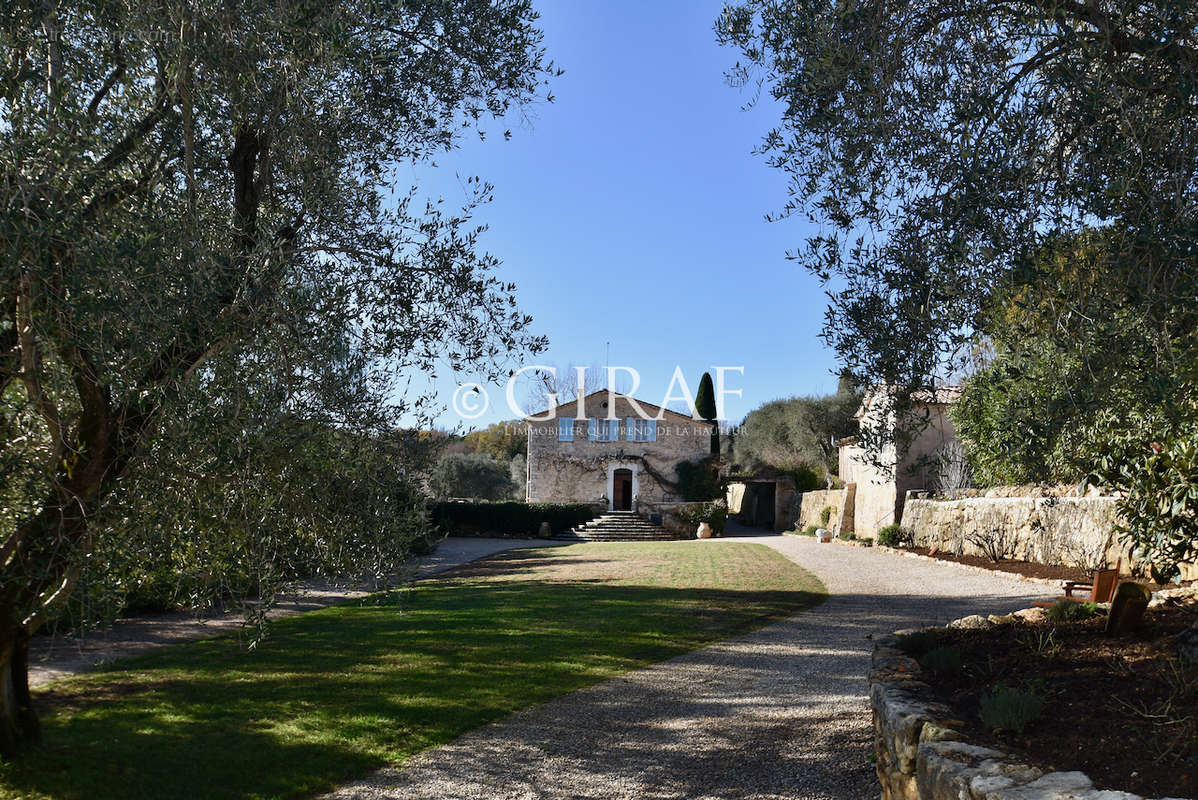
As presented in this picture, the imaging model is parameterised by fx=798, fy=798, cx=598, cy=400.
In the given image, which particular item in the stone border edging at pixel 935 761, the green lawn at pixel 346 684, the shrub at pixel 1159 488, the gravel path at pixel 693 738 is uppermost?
the shrub at pixel 1159 488

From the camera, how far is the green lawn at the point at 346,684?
5.97 metres

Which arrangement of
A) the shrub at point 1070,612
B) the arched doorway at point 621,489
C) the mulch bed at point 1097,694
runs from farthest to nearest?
the arched doorway at point 621,489 < the shrub at point 1070,612 < the mulch bed at point 1097,694

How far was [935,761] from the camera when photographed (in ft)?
12.4

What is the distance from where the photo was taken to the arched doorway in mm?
37938

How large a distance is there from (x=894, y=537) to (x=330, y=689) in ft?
58.7

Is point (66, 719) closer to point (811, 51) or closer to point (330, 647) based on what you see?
point (330, 647)

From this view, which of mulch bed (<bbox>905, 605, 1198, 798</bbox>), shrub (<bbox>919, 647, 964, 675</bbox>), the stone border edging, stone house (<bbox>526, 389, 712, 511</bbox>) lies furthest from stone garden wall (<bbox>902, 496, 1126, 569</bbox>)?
stone house (<bbox>526, 389, 712, 511</bbox>)

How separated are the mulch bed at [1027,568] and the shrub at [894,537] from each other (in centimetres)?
262

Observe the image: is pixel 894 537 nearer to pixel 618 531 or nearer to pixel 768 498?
pixel 618 531

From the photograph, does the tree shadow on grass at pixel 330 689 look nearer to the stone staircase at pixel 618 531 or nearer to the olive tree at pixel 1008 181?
the olive tree at pixel 1008 181

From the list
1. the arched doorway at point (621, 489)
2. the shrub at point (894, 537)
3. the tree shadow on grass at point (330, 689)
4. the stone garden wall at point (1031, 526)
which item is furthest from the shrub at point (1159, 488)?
the arched doorway at point (621, 489)

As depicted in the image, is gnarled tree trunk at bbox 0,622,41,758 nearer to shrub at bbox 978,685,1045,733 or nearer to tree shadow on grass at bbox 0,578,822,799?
tree shadow on grass at bbox 0,578,822,799

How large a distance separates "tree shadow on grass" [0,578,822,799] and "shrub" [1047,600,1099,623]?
4265 millimetres

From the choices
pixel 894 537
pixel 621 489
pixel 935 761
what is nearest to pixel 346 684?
pixel 935 761
